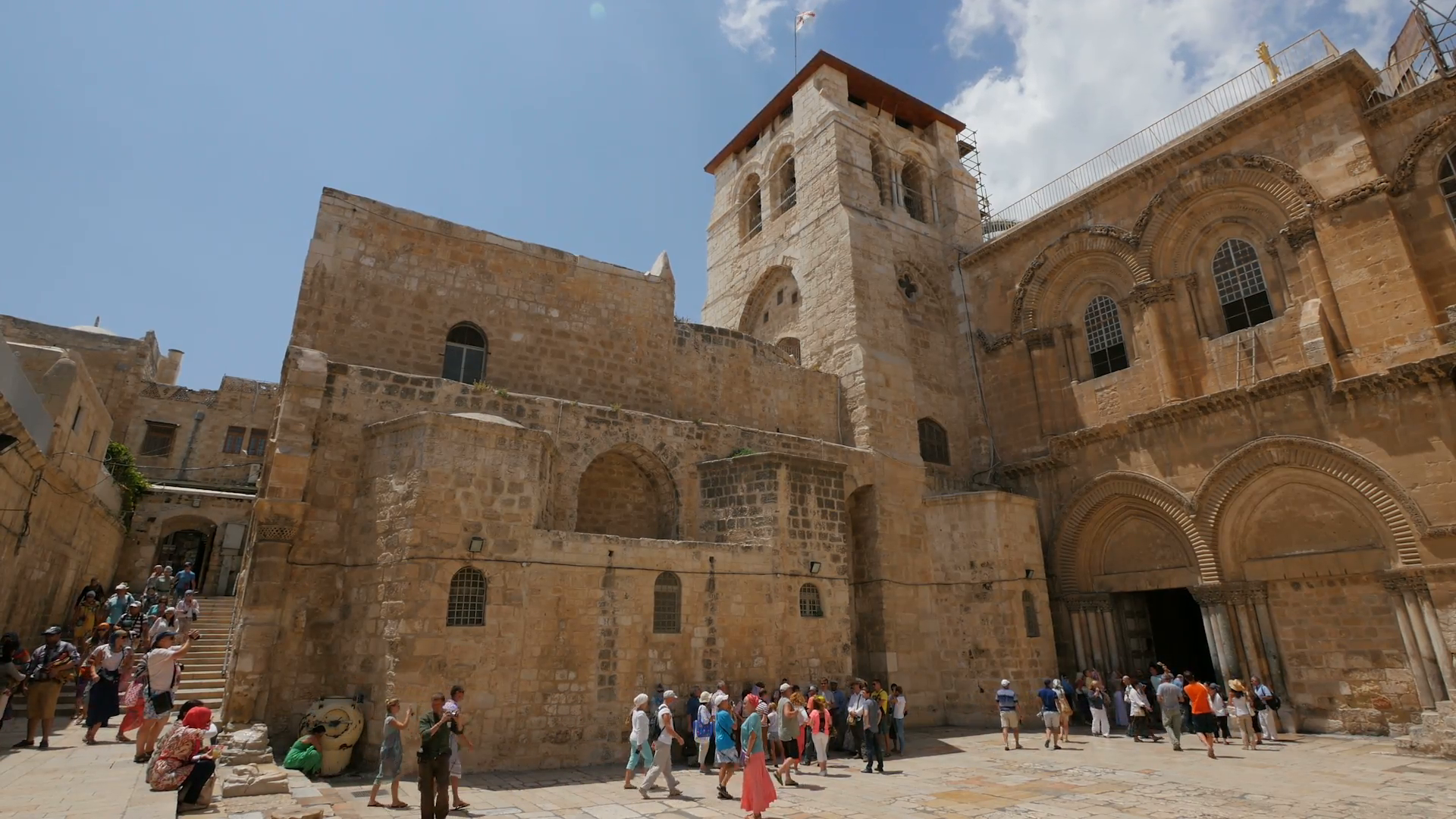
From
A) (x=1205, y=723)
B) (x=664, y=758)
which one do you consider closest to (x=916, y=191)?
(x=1205, y=723)

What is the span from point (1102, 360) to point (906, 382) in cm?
423

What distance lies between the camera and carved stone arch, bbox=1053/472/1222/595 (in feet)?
44.7

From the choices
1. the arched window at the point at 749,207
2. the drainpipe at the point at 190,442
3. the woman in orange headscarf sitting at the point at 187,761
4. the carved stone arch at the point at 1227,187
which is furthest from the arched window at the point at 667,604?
the drainpipe at the point at 190,442

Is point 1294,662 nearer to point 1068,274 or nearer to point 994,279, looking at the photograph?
point 1068,274

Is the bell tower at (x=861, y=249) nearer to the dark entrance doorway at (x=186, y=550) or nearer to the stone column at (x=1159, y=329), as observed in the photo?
the stone column at (x=1159, y=329)

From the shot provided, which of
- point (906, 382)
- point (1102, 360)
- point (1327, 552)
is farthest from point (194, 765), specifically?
point (1102, 360)

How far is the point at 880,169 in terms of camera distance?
2112 cm

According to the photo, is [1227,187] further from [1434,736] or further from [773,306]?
[773,306]

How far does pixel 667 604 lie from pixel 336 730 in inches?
174

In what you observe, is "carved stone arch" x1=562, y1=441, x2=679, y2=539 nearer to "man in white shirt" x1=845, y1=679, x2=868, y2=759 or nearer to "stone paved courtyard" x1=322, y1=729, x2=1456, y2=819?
"man in white shirt" x1=845, y1=679, x2=868, y2=759

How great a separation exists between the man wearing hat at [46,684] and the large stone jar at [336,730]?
255 cm

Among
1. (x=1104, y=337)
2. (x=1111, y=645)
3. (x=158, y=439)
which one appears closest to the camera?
(x=1111, y=645)

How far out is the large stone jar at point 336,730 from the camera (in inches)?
334

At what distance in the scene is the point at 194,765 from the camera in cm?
629
